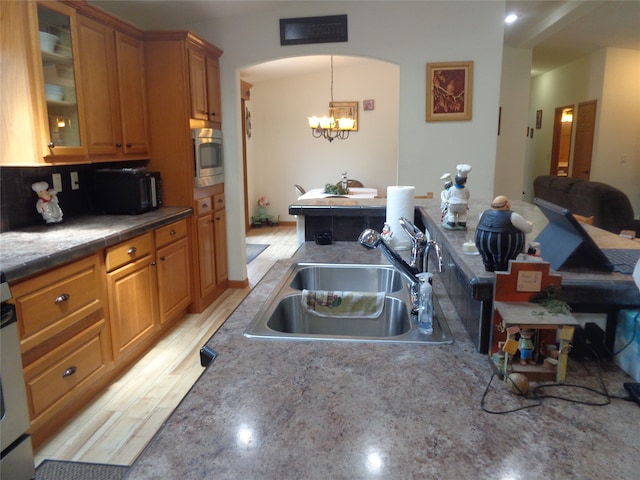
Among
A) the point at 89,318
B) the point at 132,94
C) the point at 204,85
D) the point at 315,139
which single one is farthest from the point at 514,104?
the point at 89,318

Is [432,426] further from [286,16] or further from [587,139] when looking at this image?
[587,139]

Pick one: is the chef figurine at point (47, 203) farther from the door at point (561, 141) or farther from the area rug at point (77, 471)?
the door at point (561, 141)

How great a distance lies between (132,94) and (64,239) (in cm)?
149

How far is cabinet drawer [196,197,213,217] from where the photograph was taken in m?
3.70

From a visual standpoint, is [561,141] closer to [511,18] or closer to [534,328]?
[511,18]

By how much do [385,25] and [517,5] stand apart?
1965 millimetres

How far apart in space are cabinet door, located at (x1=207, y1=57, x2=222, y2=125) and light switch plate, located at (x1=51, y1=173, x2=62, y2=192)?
1.37 m

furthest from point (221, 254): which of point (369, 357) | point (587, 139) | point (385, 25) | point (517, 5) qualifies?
point (587, 139)

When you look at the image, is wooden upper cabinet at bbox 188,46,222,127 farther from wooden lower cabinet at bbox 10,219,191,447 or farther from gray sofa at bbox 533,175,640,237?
gray sofa at bbox 533,175,640,237

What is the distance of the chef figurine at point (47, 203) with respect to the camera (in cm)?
263

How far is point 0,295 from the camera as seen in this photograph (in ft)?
5.43

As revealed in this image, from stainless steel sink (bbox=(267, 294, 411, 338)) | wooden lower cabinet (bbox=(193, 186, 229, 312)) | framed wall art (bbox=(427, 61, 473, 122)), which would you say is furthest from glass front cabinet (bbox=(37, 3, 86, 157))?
framed wall art (bbox=(427, 61, 473, 122))

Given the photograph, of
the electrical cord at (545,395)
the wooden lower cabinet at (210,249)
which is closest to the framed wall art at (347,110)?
the wooden lower cabinet at (210,249)

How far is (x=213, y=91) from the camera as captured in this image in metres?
3.96
